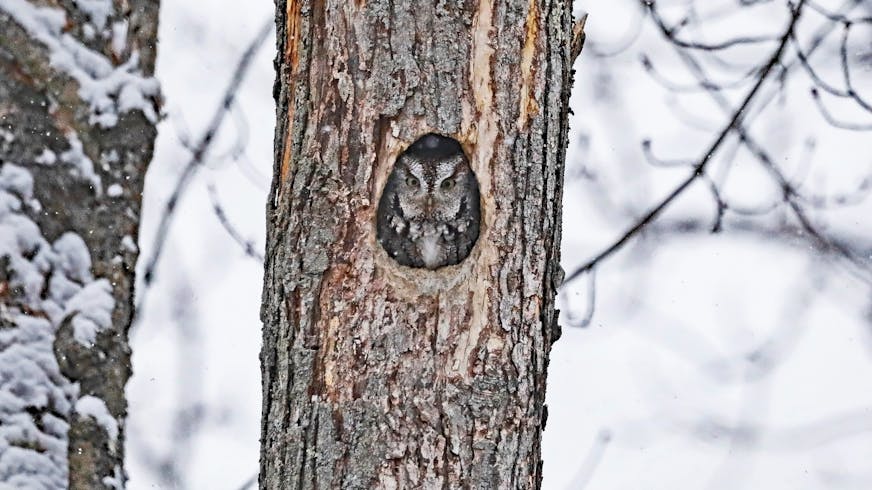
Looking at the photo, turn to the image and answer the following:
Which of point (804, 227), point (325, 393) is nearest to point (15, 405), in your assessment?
point (325, 393)

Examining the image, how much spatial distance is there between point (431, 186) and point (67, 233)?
2.98ft

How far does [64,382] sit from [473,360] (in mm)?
789

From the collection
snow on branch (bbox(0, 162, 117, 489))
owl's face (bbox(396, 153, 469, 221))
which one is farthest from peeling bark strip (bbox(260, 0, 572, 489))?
snow on branch (bbox(0, 162, 117, 489))

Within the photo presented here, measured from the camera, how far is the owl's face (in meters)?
2.36

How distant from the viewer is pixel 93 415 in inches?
74.9

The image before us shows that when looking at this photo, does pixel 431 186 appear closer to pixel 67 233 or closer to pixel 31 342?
pixel 67 233

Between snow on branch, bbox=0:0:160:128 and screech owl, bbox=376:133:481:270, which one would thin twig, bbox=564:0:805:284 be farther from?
snow on branch, bbox=0:0:160:128

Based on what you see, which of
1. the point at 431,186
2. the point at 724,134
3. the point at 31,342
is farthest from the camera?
the point at 724,134

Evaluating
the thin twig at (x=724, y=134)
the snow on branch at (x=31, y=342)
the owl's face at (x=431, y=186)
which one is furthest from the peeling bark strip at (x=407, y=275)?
the thin twig at (x=724, y=134)

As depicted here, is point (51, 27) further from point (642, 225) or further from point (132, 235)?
point (642, 225)

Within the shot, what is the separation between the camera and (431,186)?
2.47 meters

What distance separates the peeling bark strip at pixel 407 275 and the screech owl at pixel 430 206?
0.09m

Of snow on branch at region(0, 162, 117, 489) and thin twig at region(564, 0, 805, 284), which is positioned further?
thin twig at region(564, 0, 805, 284)

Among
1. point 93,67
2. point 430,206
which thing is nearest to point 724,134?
point 430,206
